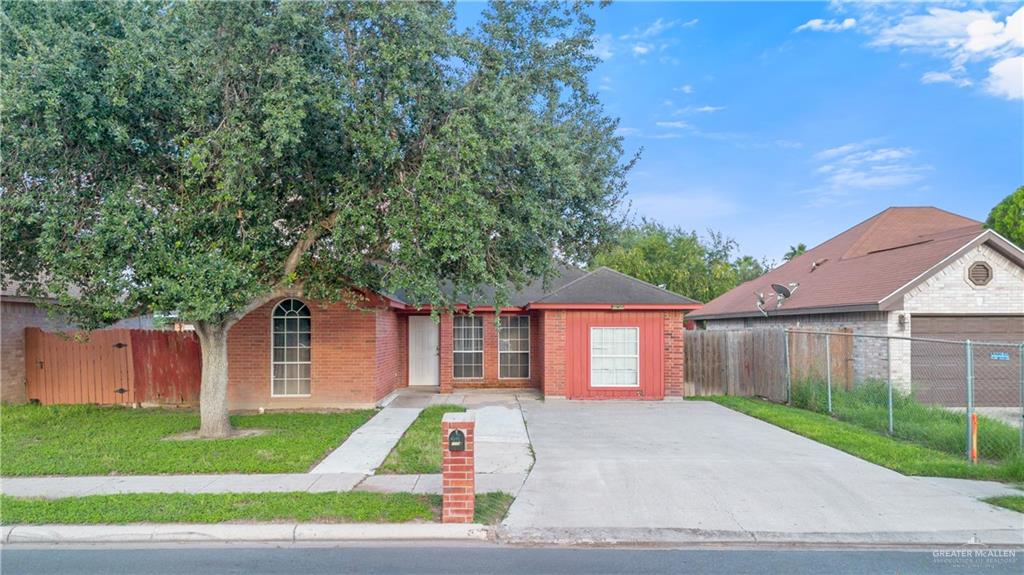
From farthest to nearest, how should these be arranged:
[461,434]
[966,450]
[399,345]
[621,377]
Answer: [399,345], [621,377], [966,450], [461,434]

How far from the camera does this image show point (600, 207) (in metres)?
13.5

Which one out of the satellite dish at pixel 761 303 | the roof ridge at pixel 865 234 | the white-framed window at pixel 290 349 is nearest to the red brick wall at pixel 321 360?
the white-framed window at pixel 290 349

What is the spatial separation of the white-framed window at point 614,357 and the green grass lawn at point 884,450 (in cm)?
310

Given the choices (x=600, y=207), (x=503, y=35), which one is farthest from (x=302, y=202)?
(x=600, y=207)

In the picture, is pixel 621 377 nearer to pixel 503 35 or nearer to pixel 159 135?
pixel 503 35

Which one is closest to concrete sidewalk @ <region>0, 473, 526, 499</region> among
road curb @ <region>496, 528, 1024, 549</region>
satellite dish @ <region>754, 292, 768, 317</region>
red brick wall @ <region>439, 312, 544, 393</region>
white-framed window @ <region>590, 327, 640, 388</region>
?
road curb @ <region>496, 528, 1024, 549</region>

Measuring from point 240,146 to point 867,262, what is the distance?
57.8ft

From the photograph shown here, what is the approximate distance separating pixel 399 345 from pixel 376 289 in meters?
6.99

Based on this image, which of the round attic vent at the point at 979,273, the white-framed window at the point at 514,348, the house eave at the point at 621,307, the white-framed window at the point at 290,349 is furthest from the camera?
the white-framed window at the point at 514,348

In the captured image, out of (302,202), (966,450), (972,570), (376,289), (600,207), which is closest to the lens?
(972,570)

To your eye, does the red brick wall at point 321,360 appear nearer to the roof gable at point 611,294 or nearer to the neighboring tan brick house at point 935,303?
the roof gable at point 611,294

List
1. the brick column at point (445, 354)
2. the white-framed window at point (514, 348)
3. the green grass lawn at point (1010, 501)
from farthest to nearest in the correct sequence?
the white-framed window at point (514, 348)
the brick column at point (445, 354)
the green grass lawn at point (1010, 501)

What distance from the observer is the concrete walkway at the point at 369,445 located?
909cm

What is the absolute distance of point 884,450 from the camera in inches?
399
